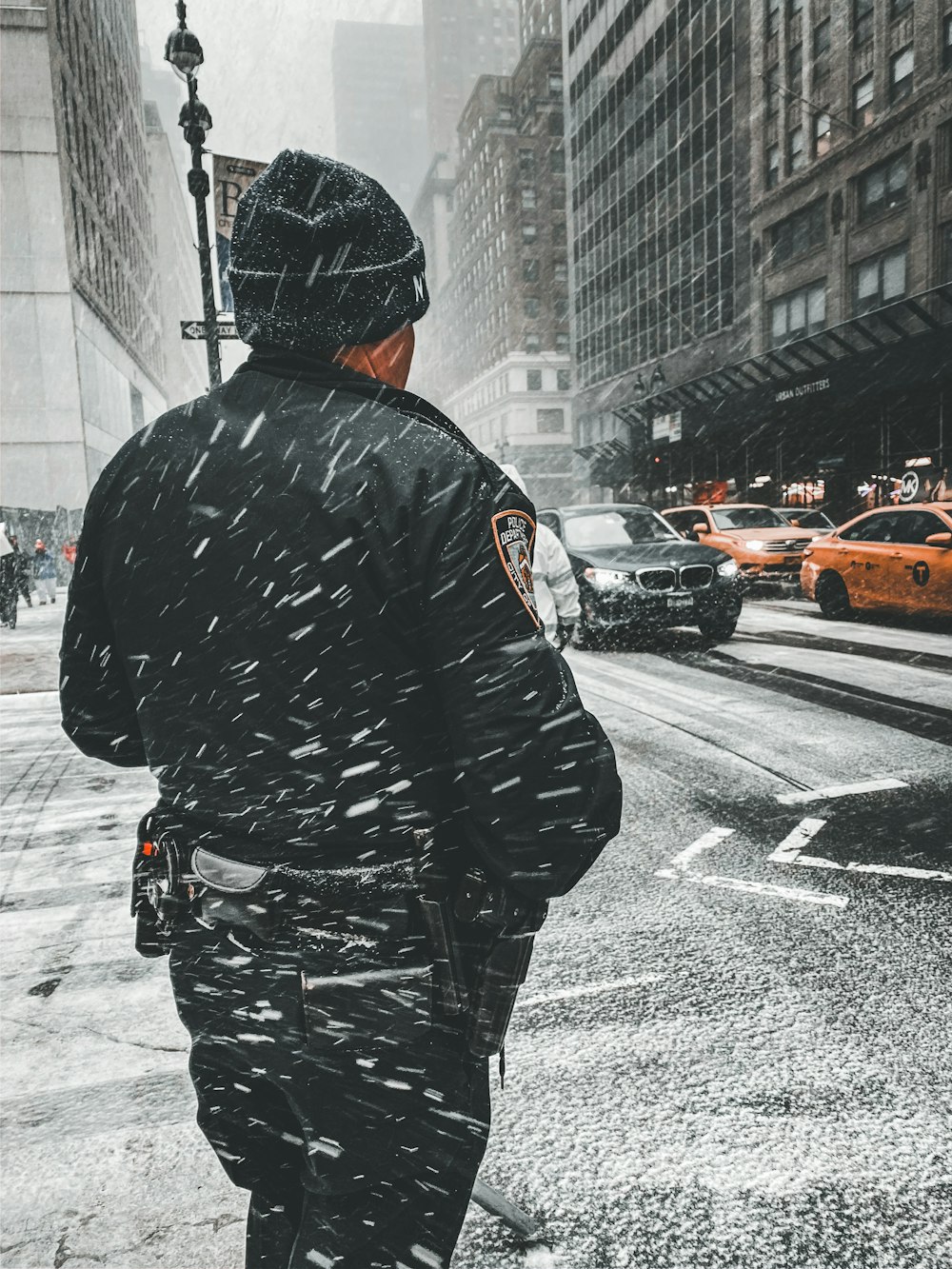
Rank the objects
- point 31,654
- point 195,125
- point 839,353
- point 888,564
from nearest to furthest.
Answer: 1. point 195,125
2. point 888,564
3. point 31,654
4. point 839,353

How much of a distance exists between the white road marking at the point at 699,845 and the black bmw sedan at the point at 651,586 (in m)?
6.36

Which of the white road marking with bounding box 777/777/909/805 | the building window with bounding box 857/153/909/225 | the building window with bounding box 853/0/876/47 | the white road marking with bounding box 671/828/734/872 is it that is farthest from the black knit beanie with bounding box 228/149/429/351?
the building window with bounding box 853/0/876/47

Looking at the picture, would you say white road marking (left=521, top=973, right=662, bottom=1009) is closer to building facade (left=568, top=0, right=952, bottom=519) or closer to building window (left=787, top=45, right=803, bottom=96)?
building facade (left=568, top=0, right=952, bottom=519)

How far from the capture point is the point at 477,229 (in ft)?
344

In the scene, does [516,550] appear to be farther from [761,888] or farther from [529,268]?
[529,268]

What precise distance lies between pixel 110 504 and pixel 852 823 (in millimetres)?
4421

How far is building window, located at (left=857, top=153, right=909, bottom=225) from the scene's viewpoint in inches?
1064

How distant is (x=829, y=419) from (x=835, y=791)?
25.0 metres

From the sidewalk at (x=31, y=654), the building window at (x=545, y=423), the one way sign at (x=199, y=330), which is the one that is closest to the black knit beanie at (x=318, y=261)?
the sidewalk at (x=31, y=654)

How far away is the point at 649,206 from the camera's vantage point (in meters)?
49.6

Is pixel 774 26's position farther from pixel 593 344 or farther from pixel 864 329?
pixel 593 344

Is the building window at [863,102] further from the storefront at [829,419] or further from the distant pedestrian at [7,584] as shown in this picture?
the distant pedestrian at [7,584]

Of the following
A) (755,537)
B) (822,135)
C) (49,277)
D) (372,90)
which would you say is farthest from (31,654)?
(372,90)

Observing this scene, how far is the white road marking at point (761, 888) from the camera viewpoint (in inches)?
152
